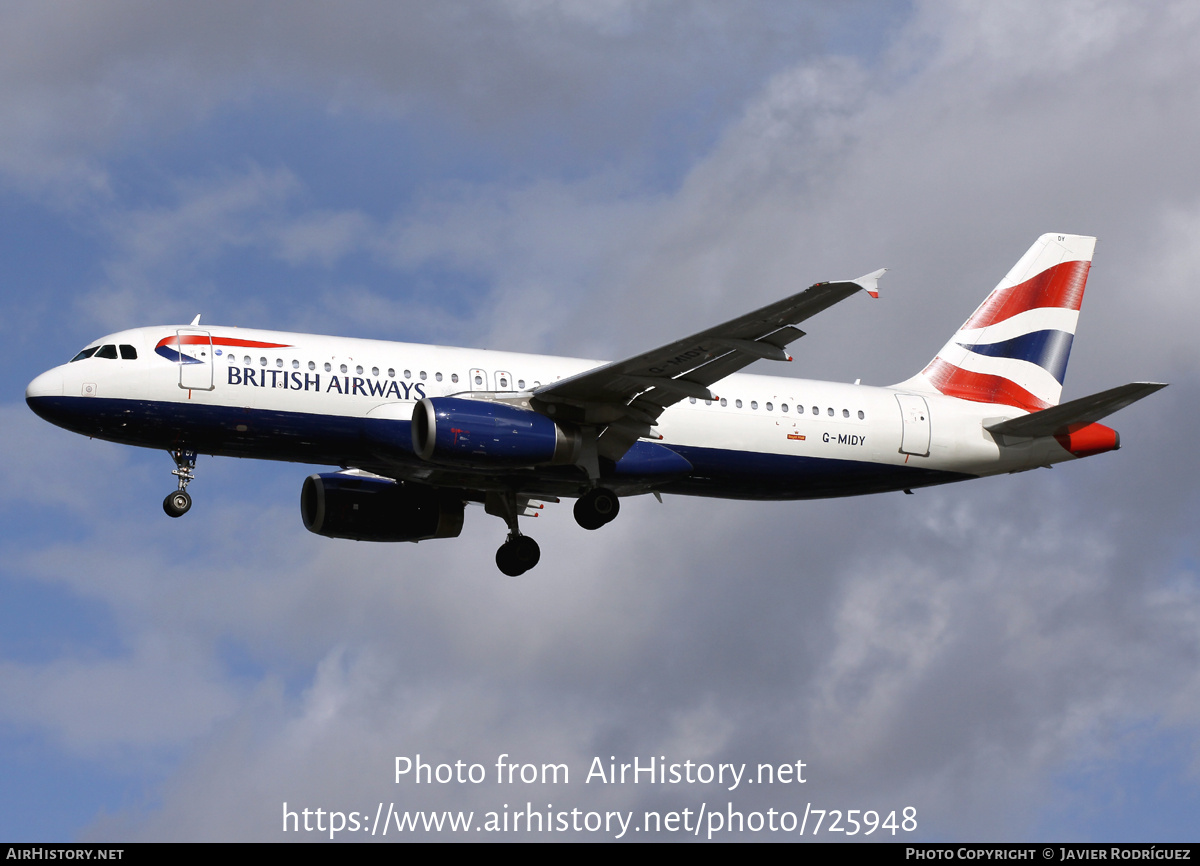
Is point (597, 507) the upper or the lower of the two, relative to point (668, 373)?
lower

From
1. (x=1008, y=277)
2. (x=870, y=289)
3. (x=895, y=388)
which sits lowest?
(x=870, y=289)

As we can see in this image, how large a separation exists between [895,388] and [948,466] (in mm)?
2785

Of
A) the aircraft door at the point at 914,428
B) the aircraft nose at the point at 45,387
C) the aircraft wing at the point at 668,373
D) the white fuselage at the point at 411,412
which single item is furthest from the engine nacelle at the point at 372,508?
the aircraft door at the point at 914,428

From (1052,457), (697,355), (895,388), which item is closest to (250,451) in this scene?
(697,355)

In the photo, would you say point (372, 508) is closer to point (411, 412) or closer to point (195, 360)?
point (411, 412)

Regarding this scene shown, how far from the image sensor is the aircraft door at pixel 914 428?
40.4 metres

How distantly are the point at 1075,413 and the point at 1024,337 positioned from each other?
607cm

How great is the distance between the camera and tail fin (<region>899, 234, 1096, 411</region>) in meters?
43.2

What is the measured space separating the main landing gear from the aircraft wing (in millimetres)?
8184

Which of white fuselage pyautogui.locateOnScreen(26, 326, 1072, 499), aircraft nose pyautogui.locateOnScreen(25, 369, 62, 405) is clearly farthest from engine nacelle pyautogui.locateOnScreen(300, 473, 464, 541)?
aircraft nose pyautogui.locateOnScreen(25, 369, 62, 405)

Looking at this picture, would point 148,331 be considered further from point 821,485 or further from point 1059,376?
point 1059,376

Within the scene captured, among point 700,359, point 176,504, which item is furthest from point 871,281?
point 176,504

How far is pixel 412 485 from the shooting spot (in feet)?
135

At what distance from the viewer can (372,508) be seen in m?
41.1
